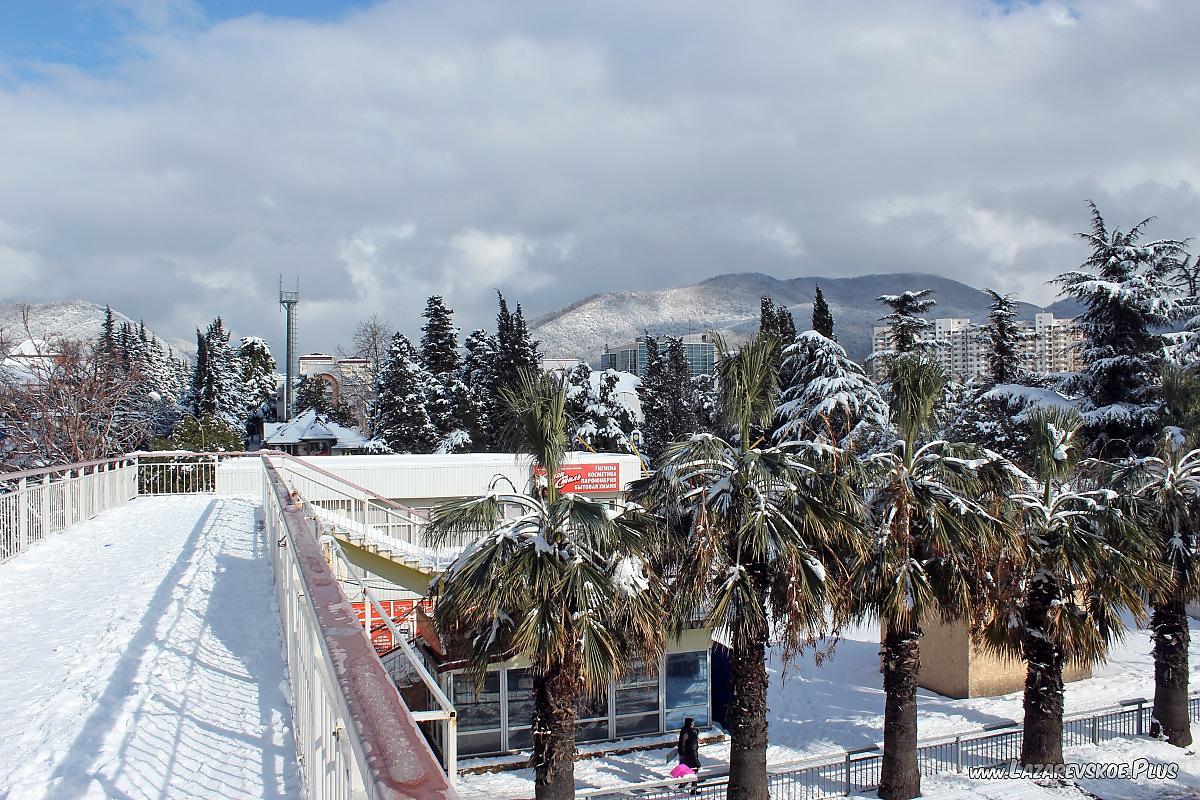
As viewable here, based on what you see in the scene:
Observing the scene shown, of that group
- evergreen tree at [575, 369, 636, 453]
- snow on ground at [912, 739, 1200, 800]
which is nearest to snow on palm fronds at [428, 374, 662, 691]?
snow on ground at [912, 739, 1200, 800]

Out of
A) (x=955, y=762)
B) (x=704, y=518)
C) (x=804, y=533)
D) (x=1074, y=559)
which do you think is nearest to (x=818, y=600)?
(x=804, y=533)

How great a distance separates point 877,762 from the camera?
14773 mm

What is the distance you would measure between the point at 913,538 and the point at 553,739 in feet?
21.0

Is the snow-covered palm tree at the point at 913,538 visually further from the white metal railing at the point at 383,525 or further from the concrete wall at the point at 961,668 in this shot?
the white metal railing at the point at 383,525

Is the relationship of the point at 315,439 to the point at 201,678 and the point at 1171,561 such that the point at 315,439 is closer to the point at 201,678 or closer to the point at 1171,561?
the point at 1171,561

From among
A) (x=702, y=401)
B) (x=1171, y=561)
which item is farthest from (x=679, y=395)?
(x=1171, y=561)

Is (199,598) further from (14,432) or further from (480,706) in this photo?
(14,432)

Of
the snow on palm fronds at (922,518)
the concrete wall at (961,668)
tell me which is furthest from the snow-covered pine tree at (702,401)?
the snow on palm fronds at (922,518)

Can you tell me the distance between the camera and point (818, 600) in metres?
10.9

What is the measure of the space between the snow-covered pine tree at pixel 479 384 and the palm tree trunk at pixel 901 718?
31473 mm

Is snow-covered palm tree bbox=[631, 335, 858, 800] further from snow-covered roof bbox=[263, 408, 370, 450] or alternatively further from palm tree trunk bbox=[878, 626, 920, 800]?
snow-covered roof bbox=[263, 408, 370, 450]

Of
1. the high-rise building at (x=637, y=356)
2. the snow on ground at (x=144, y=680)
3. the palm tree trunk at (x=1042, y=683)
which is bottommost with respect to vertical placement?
the palm tree trunk at (x=1042, y=683)

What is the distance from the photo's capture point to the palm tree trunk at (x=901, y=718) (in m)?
13.4

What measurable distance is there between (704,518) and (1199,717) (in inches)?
579
